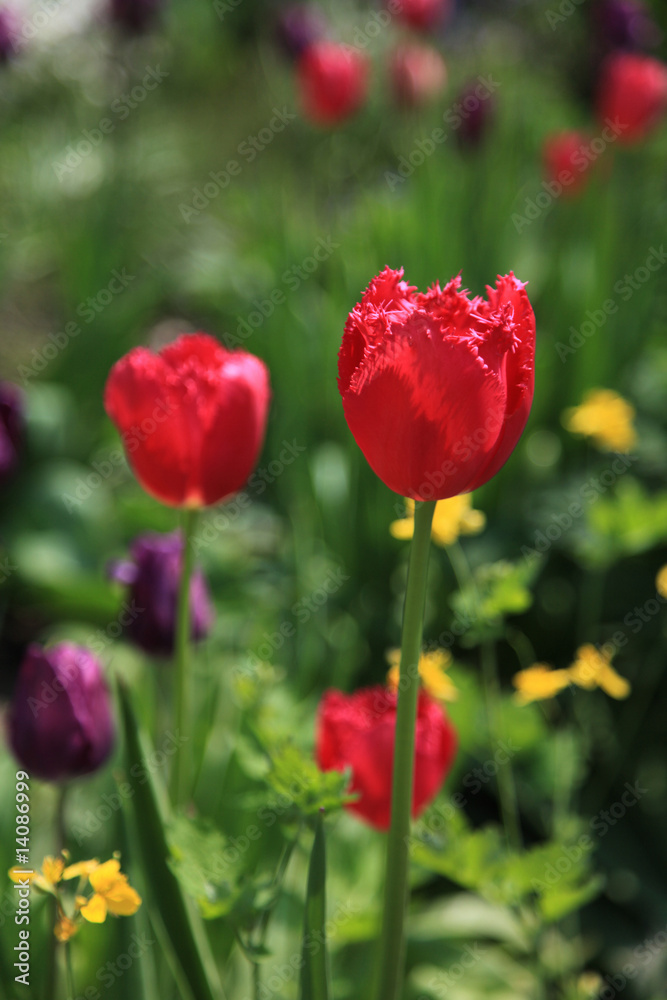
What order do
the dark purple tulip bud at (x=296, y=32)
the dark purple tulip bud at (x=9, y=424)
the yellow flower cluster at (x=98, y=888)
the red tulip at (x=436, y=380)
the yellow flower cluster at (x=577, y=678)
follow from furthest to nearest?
the dark purple tulip bud at (x=296, y=32) → the dark purple tulip bud at (x=9, y=424) → the yellow flower cluster at (x=577, y=678) → the yellow flower cluster at (x=98, y=888) → the red tulip at (x=436, y=380)

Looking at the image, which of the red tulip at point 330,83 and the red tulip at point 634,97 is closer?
the red tulip at point 634,97

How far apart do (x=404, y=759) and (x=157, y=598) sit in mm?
452

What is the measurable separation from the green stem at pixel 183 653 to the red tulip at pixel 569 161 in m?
2.12

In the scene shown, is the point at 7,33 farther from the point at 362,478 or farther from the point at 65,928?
the point at 65,928

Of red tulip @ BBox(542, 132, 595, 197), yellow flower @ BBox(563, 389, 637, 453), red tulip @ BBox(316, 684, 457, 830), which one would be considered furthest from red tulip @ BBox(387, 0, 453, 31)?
red tulip @ BBox(316, 684, 457, 830)

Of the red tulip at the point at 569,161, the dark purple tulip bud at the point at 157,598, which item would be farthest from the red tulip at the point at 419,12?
the dark purple tulip bud at the point at 157,598

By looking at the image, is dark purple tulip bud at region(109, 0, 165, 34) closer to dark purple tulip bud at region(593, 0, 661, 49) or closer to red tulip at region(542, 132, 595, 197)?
red tulip at region(542, 132, 595, 197)

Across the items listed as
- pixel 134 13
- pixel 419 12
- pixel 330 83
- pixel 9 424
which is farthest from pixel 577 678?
pixel 419 12

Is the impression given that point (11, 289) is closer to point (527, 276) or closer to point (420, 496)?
point (527, 276)

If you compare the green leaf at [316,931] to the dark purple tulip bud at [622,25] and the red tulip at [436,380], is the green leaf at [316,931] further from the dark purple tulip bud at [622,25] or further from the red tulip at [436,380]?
the dark purple tulip bud at [622,25]

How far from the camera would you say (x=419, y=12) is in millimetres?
3260

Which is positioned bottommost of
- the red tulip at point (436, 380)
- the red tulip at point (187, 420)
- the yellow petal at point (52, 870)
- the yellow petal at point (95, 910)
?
Answer: the yellow petal at point (52, 870)

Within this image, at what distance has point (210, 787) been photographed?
117cm

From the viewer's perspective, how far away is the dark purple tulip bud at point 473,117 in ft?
9.09
